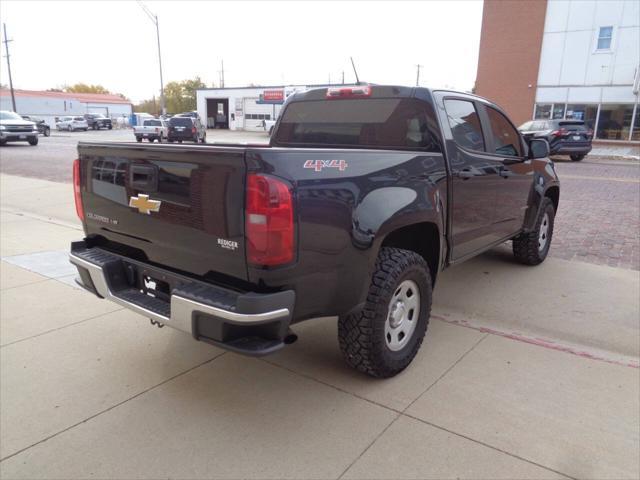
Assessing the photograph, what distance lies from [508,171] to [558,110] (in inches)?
1071

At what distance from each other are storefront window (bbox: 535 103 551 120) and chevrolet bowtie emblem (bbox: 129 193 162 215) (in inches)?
1175

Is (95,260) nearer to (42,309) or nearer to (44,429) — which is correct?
(44,429)

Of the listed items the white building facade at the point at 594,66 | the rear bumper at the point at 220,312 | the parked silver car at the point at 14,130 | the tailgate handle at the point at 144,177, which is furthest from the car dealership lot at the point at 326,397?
the white building facade at the point at 594,66

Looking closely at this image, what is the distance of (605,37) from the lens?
26453 millimetres

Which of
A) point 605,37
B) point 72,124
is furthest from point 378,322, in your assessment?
point 72,124

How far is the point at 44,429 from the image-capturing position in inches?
113

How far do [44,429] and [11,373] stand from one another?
817mm

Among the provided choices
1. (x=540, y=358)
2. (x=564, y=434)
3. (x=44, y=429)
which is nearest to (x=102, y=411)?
(x=44, y=429)

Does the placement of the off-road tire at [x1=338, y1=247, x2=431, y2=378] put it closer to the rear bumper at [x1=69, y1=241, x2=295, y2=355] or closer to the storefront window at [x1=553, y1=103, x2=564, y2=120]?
the rear bumper at [x1=69, y1=241, x2=295, y2=355]

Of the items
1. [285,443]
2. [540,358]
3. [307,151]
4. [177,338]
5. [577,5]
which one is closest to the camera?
[307,151]

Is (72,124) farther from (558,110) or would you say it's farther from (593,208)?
(593,208)

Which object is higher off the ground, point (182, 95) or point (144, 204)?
point (182, 95)

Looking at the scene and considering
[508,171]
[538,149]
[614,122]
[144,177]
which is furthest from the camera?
[614,122]

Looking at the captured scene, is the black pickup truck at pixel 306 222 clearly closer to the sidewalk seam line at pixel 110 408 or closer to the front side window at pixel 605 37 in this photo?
the sidewalk seam line at pixel 110 408
